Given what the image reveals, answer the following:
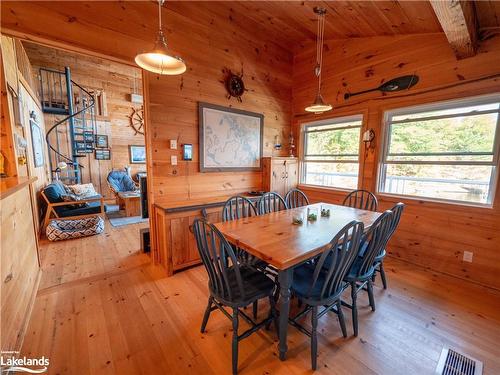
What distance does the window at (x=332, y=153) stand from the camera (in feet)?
11.6

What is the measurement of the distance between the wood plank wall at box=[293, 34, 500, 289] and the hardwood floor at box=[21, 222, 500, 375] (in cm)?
32

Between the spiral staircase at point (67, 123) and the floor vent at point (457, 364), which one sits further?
the spiral staircase at point (67, 123)

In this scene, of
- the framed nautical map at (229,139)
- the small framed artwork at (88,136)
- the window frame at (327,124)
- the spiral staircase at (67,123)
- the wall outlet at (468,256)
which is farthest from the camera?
the small framed artwork at (88,136)

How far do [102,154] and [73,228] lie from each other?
3.29 m

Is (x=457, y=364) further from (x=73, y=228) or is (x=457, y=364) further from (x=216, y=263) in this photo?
(x=73, y=228)

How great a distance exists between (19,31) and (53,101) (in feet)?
16.7

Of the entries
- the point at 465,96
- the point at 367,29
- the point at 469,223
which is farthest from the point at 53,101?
the point at 469,223

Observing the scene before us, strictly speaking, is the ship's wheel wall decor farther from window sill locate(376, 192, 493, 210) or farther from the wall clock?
window sill locate(376, 192, 493, 210)

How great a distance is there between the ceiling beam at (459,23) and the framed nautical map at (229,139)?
2356 millimetres

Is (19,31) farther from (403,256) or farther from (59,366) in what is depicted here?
(403,256)

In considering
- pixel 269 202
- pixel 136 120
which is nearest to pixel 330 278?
pixel 269 202

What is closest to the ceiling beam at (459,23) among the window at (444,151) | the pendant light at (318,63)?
the window at (444,151)

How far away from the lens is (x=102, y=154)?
6.41 meters

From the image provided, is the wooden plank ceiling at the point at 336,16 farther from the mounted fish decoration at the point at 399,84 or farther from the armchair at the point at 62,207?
the armchair at the point at 62,207
